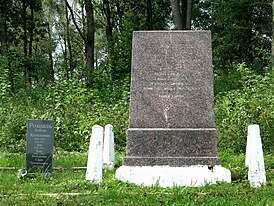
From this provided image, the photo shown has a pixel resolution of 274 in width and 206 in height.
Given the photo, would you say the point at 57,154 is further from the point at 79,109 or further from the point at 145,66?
the point at 145,66

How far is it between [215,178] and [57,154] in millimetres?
5252

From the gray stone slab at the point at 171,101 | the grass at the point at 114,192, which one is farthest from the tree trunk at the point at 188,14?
the grass at the point at 114,192

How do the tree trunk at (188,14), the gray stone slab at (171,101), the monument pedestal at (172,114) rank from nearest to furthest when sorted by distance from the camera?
the monument pedestal at (172,114) → the gray stone slab at (171,101) → the tree trunk at (188,14)

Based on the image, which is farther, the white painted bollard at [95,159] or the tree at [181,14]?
the tree at [181,14]

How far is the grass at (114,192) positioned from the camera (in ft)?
21.3

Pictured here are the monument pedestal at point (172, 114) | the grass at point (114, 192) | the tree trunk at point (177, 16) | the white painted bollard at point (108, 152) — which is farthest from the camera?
the tree trunk at point (177, 16)

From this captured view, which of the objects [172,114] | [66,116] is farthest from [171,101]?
Answer: [66,116]

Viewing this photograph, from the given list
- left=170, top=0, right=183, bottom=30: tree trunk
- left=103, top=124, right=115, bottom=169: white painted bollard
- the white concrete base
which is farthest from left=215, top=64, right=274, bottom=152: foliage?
left=170, top=0, right=183, bottom=30: tree trunk

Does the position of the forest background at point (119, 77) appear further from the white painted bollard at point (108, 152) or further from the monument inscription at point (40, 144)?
the monument inscription at point (40, 144)

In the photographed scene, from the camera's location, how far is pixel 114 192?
22.8 feet

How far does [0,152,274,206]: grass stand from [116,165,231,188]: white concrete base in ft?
0.66

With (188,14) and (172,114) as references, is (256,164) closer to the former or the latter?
(172,114)

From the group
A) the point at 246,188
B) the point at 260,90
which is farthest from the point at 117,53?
the point at 246,188

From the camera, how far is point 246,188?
7504mm
